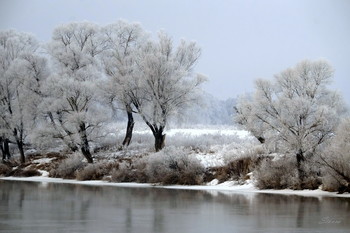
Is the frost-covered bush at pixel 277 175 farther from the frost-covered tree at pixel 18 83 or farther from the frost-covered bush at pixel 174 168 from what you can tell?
the frost-covered tree at pixel 18 83

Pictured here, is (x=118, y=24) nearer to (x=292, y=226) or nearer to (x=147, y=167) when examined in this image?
(x=147, y=167)

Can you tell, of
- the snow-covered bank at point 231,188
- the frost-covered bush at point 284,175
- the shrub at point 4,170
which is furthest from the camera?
the shrub at point 4,170

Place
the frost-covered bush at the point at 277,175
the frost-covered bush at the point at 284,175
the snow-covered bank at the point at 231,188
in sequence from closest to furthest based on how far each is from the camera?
1. the snow-covered bank at the point at 231,188
2. the frost-covered bush at the point at 284,175
3. the frost-covered bush at the point at 277,175

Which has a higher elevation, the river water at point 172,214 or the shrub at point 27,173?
the shrub at point 27,173

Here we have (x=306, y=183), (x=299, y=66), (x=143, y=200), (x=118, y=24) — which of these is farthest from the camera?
(x=118, y=24)

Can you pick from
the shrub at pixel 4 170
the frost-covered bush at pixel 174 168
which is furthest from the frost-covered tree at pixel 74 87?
the frost-covered bush at pixel 174 168

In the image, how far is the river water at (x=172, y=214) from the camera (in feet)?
53.5

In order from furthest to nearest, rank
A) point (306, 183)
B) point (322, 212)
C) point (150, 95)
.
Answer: point (150, 95)
point (306, 183)
point (322, 212)

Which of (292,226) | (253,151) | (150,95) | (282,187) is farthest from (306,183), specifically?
(150,95)

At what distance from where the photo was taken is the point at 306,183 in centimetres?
3250

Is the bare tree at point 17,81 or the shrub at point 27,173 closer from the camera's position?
the shrub at point 27,173

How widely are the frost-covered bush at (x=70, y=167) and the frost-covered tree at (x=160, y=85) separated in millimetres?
6555

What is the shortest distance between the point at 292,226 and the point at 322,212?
14.4 ft

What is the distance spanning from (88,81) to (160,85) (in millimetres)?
6614
